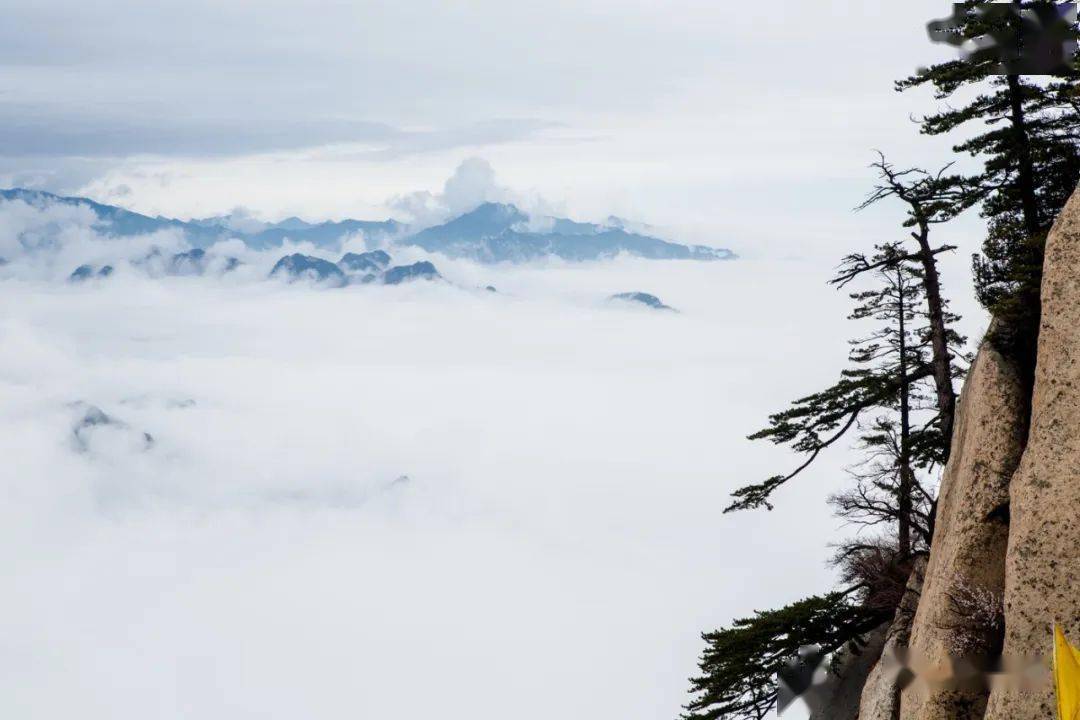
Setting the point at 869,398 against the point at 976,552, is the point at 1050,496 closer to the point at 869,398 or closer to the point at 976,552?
the point at 976,552

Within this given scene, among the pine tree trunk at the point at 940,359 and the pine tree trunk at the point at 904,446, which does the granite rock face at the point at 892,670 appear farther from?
the pine tree trunk at the point at 940,359

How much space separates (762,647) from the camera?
1856 centimetres

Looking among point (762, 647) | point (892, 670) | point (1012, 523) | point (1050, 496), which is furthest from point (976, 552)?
point (762, 647)

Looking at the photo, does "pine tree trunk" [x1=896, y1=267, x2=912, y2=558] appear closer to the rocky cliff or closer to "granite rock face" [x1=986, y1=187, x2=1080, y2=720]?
the rocky cliff

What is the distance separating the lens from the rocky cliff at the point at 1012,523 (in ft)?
41.9

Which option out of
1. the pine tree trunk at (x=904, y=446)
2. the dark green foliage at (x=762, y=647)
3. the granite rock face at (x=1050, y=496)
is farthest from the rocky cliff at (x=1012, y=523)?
the pine tree trunk at (x=904, y=446)

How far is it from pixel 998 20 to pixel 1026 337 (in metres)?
6.64

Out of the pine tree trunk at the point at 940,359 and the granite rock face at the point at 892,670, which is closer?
the granite rock face at the point at 892,670

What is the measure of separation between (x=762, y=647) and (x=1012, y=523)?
277 inches

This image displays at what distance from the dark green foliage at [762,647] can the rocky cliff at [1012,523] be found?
7.23 feet

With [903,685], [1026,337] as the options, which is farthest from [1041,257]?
[903,685]

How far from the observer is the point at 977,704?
14141mm

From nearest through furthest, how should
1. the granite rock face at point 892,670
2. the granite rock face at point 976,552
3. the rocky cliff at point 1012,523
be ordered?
1. the rocky cliff at point 1012,523
2. the granite rock face at point 976,552
3. the granite rock face at point 892,670

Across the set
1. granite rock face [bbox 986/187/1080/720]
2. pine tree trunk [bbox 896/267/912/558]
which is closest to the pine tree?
pine tree trunk [bbox 896/267/912/558]
